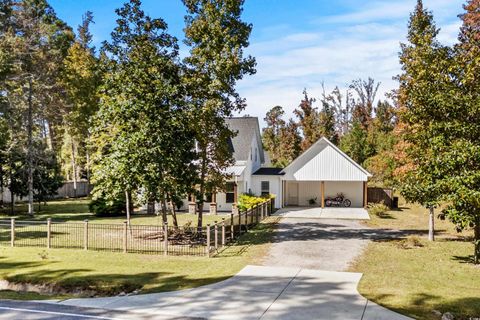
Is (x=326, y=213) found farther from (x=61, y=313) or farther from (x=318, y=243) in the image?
(x=61, y=313)

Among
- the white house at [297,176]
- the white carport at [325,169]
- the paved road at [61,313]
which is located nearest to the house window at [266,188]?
the white house at [297,176]

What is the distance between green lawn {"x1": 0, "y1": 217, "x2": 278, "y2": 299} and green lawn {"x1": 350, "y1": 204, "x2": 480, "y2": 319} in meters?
4.25

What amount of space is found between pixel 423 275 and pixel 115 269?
31.8ft

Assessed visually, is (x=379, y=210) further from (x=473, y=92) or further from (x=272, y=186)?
(x=473, y=92)

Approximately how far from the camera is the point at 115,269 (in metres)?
13.8

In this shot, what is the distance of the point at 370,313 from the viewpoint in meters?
9.48

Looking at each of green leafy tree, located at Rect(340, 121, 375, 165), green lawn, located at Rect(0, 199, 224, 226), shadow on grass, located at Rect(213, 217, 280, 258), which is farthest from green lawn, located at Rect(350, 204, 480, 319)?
green leafy tree, located at Rect(340, 121, 375, 165)

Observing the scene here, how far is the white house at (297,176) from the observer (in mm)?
33438

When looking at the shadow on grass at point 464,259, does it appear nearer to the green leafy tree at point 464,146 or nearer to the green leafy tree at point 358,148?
the green leafy tree at point 464,146

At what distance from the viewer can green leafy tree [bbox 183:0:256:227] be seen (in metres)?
19.0

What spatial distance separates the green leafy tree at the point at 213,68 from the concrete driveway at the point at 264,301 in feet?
27.2

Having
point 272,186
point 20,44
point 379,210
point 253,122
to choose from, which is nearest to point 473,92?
point 379,210

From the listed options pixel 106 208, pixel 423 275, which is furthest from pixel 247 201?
pixel 423 275

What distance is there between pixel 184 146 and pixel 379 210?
16995mm
